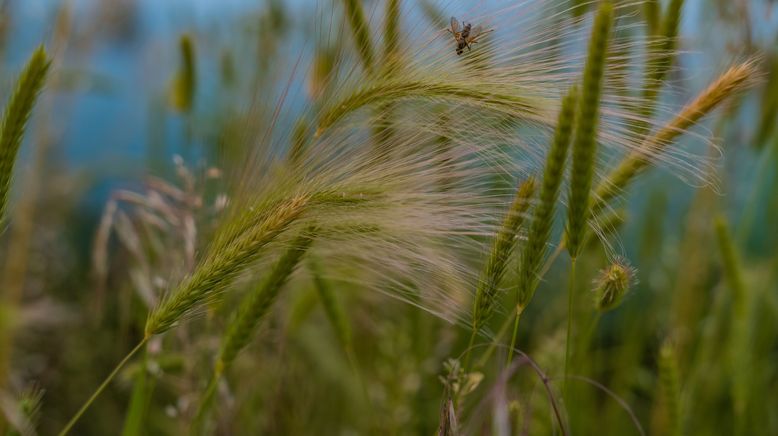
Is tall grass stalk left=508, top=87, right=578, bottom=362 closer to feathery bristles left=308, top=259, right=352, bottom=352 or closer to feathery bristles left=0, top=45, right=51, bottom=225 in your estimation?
feathery bristles left=308, top=259, right=352, bottom=352

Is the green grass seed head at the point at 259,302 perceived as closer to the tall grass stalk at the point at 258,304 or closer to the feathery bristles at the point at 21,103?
the tall grass stalk at the point at 258,304

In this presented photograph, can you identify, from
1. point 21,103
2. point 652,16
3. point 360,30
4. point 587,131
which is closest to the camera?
point 587,131

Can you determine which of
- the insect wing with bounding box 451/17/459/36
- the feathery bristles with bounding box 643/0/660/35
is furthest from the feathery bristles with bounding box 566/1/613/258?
the feathery bristles with bounding box 643/0/660/35

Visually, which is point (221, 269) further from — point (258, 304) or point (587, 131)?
point (587, 131)

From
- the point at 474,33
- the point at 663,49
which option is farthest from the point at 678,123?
the point at 474,33

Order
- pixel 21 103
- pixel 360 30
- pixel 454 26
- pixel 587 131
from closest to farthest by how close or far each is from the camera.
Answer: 1. pixel 587 131
2. pixel 21 103
3. pixel 454 26
4. pixel 360 30

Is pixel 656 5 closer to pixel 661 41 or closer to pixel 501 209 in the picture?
pixel 661 41

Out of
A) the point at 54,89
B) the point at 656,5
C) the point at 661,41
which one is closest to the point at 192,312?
the point at 661,41
